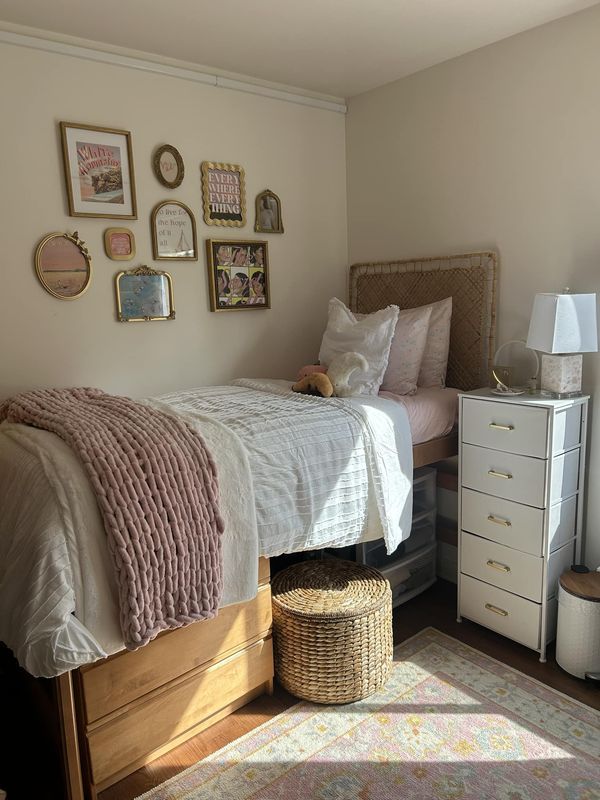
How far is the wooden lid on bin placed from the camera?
82.4 inches

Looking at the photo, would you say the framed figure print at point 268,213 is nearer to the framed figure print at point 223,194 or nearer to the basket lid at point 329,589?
the framed figure print at point 223,194

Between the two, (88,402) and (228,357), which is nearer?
(88,402)

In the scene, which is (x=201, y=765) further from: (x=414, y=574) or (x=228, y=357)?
(x=228, y=357)

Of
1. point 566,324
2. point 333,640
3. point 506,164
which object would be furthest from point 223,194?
point 333,640

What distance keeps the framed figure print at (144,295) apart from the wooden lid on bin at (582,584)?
1993 mm

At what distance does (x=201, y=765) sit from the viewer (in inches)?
71.5

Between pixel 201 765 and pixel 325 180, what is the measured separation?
2.80 m

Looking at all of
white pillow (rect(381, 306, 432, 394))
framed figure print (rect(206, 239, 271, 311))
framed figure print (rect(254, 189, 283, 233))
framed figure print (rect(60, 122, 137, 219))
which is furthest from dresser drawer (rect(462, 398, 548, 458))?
framed figure print (rect(60, 122, 137, 219))

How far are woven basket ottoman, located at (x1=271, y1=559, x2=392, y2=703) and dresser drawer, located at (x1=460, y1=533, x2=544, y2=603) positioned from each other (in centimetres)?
47

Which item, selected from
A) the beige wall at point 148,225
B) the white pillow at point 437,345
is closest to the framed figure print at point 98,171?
the beige wall at point 148,225

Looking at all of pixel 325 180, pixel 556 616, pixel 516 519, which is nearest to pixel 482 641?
pixel 556 616

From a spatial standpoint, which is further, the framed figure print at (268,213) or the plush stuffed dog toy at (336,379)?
the framed figure print at (268,213)

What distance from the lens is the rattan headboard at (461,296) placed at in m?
2.71

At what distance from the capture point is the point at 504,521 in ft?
7.60
